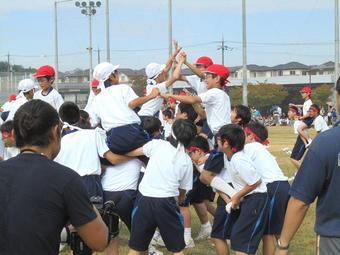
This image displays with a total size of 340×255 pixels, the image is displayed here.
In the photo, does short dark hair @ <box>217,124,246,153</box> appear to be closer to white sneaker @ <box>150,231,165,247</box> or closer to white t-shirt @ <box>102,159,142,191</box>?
white t-shirt @ <box>102,159,142,191</box>

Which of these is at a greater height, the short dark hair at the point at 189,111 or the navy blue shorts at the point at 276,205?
the short dark hair at the point at 189,111

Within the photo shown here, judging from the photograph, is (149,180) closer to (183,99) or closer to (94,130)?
(94,130)

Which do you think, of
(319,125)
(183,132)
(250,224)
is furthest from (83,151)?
(319,125)

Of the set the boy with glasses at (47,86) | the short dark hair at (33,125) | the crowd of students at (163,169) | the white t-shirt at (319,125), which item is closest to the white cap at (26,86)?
the boy with glasses at (47,86)

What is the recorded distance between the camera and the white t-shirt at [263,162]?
5758mm

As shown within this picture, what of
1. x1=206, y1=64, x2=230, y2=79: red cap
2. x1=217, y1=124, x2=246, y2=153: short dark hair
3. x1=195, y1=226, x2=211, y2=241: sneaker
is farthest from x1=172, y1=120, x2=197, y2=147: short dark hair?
x1=195, y1=226, x2=211, y2=241: sneaker

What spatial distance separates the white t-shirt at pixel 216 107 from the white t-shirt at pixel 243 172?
56.3 inches

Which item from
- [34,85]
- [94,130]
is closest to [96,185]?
[94,130]

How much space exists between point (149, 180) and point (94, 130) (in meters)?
0.82

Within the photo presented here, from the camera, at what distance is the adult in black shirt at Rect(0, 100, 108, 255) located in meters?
2.71

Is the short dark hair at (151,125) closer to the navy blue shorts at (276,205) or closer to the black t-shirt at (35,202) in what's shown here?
the navy blue shorts at (276,205)

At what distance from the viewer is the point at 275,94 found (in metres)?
70.7

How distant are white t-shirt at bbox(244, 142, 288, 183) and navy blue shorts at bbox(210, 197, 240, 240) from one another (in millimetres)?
486

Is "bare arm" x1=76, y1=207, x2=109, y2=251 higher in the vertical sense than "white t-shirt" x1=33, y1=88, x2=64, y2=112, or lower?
lower
